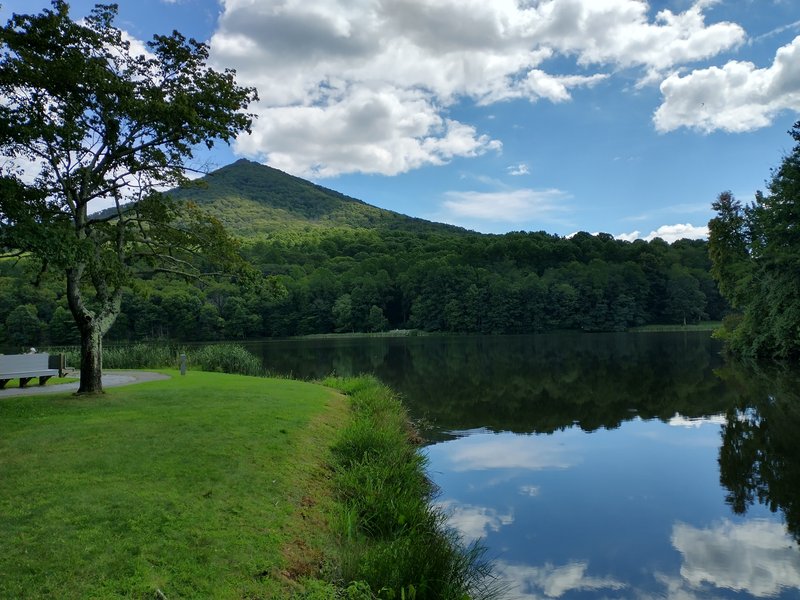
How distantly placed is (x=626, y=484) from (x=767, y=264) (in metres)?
30.1

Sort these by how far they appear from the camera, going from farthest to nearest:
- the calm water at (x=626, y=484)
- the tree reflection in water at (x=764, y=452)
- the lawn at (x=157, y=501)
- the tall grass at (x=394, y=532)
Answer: the tree reflection in water at (x=764, y=452) → the calm water at (x=626, y=484) → the tall grass at (x=394, y=532) → the lawn at (x=157, y=501)

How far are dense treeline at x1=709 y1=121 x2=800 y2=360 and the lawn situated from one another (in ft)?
108

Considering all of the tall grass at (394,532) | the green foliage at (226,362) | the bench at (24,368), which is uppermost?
the bench at (24,368)

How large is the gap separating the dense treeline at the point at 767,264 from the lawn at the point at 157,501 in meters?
33.1

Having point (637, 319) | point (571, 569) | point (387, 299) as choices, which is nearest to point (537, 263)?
point (637, 319)

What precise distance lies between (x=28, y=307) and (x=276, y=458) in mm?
89848

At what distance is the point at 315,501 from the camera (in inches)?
342

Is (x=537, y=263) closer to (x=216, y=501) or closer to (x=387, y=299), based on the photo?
(x=387, y=299)

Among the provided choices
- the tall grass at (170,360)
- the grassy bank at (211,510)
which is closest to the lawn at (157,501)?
the grassy bank at (211,510)

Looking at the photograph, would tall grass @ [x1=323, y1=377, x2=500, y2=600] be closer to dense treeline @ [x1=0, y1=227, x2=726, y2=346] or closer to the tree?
the tree

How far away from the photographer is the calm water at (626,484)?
27.6 ft

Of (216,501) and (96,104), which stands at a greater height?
(96,104)

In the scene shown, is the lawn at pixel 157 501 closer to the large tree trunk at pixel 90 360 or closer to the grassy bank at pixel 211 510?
the grassy bank at pixel 211 510

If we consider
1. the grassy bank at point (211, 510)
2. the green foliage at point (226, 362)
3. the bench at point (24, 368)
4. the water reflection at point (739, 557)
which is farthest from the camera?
the green foliage at point (226, 362)
